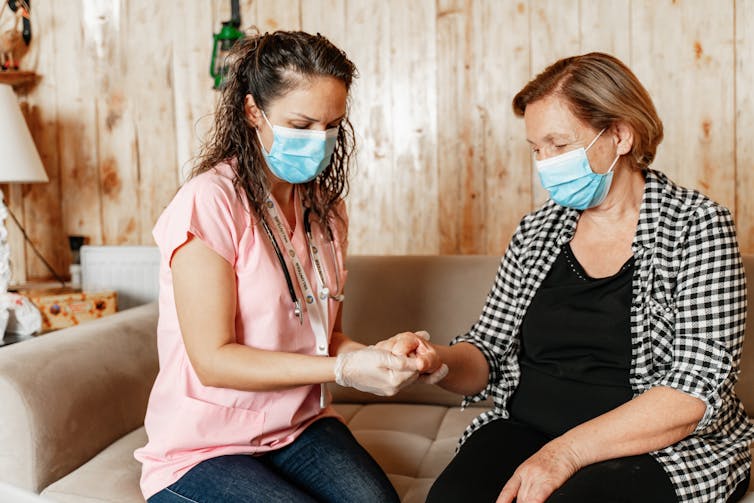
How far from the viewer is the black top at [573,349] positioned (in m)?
1.42

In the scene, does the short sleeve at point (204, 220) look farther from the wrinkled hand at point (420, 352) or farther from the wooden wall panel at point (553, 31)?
the wooden wall panel at point (553, 31)

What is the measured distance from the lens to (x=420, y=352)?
4.63 feet

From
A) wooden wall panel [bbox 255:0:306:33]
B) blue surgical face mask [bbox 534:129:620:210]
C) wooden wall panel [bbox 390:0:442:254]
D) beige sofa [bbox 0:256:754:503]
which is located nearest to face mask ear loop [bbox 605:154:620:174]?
blue surgical face mask [bbox 534:129:620:210]

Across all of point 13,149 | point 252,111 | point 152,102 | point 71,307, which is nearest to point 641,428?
point 252,111

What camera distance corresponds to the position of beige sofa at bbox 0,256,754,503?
59.2 inches

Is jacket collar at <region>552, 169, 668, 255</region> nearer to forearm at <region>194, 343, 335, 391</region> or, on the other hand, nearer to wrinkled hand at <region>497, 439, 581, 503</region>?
wrinkled hand at <region>497, 439, 581, 503</region>

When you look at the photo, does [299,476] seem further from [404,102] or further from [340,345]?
[404,102]

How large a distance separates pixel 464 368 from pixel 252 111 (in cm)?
68

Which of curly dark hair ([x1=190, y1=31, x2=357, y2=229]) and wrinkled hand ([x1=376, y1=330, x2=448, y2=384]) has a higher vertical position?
curly dark hair ([x1=190, y1=31, x2=357, y2=229])

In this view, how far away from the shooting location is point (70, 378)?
5.34ft

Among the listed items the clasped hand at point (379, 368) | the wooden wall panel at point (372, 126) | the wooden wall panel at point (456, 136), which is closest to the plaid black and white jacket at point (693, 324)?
the clasped hand at point (379, 368)

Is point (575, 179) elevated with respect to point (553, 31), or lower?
lower

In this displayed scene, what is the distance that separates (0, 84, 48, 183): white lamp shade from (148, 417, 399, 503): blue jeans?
1.41 metres

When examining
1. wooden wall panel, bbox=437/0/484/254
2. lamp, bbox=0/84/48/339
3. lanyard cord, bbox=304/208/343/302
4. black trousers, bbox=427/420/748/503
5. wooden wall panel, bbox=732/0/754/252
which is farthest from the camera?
wooden wall panel, bbox=437/0/484/254
